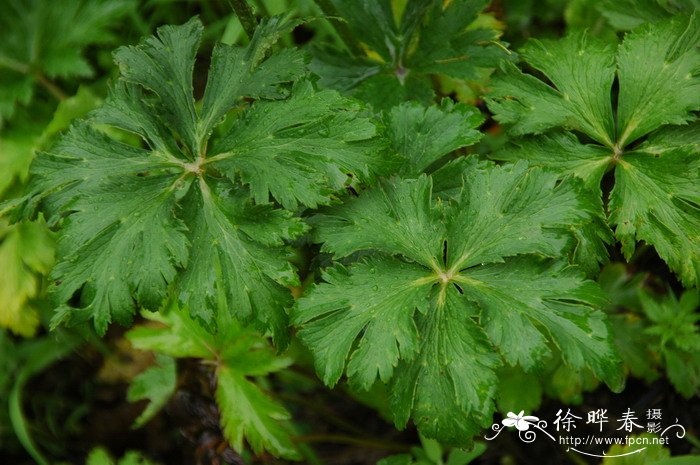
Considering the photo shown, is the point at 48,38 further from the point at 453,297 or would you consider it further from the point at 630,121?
the point at 630,121

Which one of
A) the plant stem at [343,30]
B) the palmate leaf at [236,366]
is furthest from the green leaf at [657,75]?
the palmate leaf at [236,366]

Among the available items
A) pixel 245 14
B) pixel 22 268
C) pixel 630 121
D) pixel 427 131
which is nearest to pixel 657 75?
pixel 630 121

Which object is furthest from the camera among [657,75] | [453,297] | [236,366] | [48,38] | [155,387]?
[48,38]

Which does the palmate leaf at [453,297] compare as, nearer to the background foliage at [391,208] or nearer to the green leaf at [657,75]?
→ the background foliage at [391,208]

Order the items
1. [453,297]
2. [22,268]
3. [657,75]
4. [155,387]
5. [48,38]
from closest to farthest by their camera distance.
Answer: [453,297] → [657,75] → [155,387] → [22,268] → [48,38]

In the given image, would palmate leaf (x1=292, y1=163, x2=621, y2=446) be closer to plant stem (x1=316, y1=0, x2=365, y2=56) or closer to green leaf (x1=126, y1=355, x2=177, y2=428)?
plant stem (x1=316, y1=0, x2=365, y2=56)
